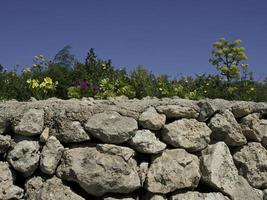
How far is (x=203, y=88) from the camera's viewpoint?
293 inches

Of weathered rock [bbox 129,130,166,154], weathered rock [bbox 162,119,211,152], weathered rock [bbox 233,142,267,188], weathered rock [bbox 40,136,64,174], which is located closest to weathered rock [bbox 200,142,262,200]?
weathered rock [bbox 162,119,211,152]

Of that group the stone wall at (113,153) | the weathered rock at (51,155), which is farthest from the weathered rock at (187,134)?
the weathered rock at (51,155)

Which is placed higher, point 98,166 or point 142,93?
point 142,93

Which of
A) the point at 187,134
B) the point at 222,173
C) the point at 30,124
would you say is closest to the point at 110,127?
the point at 30,124

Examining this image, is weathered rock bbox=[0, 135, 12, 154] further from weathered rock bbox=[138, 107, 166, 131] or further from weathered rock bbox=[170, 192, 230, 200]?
weathered rock bbox=[170, 192, 230, 200]

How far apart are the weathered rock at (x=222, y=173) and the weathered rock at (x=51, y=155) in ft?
5.00

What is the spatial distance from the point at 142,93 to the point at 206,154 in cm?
173

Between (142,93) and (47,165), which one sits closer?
(47,165)

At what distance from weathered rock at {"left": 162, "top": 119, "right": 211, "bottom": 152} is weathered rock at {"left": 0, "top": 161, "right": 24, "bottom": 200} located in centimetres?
Result: 152

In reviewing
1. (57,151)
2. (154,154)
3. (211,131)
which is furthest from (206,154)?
(57,151)

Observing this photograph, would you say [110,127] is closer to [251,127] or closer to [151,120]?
[151,120]

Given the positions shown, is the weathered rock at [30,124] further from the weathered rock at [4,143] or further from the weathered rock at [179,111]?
the weathered rock at [179,111]

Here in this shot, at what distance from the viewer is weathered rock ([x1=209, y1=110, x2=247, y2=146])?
4938mm

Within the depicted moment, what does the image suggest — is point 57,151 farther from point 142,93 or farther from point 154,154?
point 142,93
